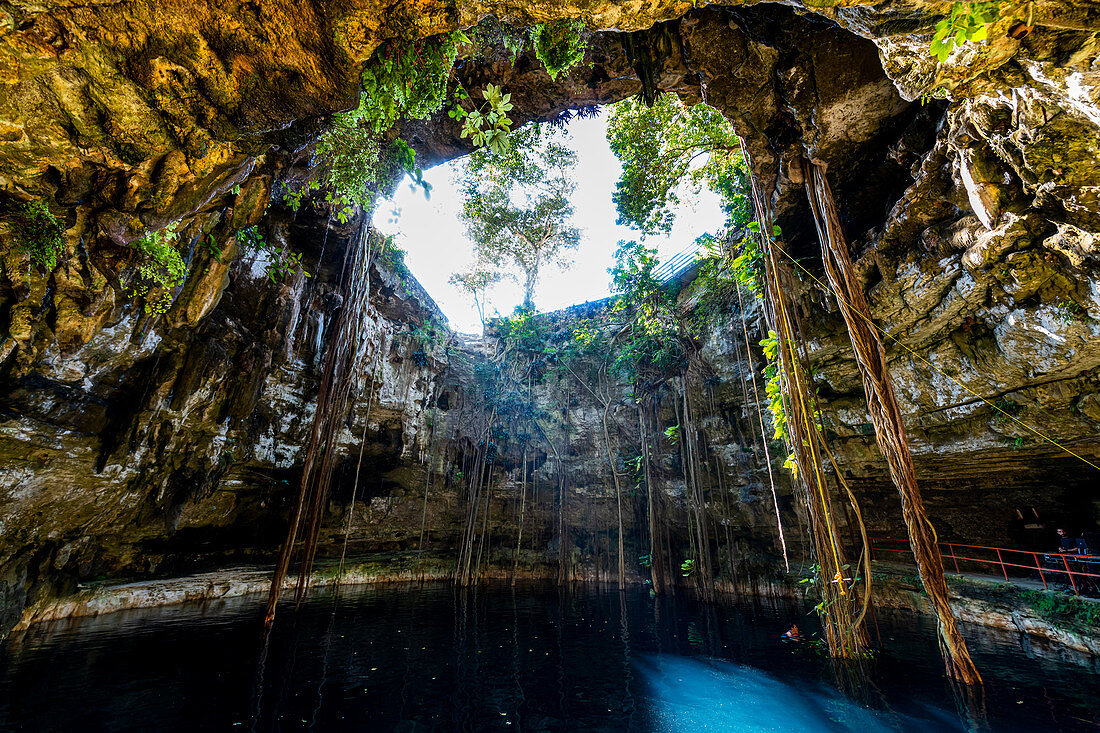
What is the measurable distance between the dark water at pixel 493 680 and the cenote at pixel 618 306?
56 mm

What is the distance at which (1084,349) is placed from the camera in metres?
3.61

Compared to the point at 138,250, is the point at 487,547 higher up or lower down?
lower down

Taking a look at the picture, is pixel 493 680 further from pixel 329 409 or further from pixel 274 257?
pixel 274 257

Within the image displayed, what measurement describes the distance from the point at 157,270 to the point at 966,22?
572 cm

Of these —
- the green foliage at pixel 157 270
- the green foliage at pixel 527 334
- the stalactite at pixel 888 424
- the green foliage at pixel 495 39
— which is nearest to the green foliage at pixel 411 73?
the green foliage at pixel 495 39

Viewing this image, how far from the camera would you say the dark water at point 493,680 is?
9.97 feet

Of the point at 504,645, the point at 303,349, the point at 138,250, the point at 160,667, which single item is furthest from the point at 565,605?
the point at 138,250

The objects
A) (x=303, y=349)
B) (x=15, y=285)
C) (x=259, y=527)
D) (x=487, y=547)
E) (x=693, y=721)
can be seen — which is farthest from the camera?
(x=487, y=547)

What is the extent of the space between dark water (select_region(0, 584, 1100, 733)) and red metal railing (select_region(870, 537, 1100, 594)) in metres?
1.28

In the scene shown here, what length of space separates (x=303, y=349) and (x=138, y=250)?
14.1 ft

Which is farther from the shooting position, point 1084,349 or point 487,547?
point 487,547

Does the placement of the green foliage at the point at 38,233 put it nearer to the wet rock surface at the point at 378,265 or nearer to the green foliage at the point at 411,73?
the wet rock surface at the point at 378,265

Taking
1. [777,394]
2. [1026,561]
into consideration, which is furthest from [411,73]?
[1026,561]

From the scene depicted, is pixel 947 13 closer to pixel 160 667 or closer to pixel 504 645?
pixel 504 645
